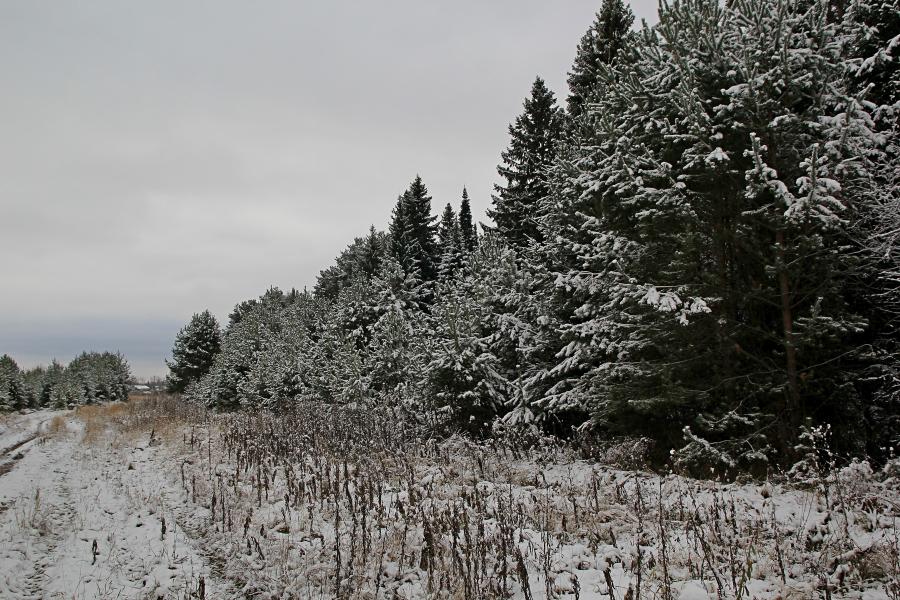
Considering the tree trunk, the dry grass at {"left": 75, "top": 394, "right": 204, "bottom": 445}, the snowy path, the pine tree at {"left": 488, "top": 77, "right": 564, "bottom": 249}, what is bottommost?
the snowy path

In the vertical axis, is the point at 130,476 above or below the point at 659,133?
below

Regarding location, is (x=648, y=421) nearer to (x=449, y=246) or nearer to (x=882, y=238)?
(x=882, y=238)

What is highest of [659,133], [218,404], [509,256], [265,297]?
[265,297]

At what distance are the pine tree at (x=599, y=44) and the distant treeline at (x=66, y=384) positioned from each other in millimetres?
52774

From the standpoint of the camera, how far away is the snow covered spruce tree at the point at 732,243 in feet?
24.2

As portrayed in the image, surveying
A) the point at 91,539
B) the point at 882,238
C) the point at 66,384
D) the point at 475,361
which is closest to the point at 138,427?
the point at 91,539

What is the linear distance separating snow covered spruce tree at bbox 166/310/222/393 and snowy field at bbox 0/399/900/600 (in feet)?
164

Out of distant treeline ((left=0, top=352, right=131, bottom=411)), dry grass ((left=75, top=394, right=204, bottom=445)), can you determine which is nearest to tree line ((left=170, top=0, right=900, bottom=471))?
dry grass ((left=75, top=394, right=204, bottom=445))

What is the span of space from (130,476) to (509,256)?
37.4ft

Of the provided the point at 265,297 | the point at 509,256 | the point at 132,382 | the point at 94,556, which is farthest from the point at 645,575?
the point at 132,382

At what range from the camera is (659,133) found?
31.0 feet

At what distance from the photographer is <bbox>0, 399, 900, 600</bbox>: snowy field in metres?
4.25

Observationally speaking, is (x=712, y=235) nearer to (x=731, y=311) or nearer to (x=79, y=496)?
(x=731, y=311)

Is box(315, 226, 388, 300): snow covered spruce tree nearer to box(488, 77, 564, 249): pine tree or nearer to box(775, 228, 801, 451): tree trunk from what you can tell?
box(488, 77, 564, 249): pine tree
